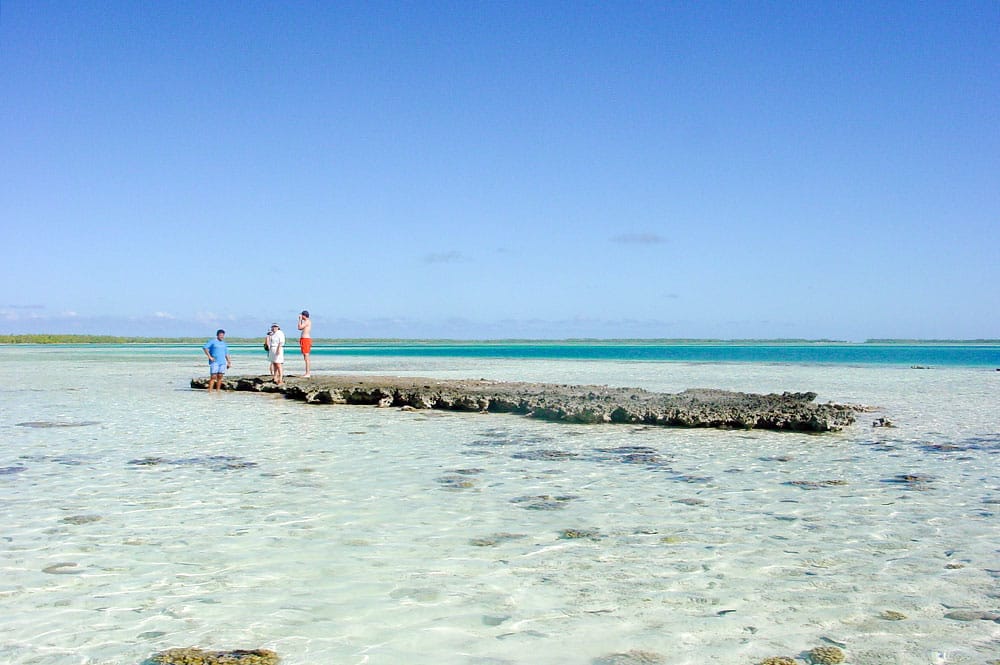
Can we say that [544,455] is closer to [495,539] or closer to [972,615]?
[495,539]

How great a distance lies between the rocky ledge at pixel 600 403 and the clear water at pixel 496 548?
1620 millimetres

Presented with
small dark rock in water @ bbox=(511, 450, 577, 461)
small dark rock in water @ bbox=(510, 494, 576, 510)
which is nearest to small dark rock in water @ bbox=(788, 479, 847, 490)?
small dark rock in water @ bbox=(510, 494, 576, 510)

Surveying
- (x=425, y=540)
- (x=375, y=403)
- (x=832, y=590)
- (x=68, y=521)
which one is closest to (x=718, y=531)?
(x=832, y=590)

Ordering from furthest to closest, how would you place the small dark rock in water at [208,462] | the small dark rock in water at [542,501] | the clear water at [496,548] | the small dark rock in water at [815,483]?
the small dark rock in water at [208,462] → the small dark rock in water at [815,483] → the small dark rock in water at [542,501] → the clear water at [496,548]

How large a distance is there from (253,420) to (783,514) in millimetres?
9925

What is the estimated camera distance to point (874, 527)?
669cm

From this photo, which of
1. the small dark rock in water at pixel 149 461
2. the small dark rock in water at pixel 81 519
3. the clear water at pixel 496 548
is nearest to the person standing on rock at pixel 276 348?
the clear water at pixel 496 548

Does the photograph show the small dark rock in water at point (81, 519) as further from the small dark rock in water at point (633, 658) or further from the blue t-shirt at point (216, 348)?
the blue t-shirt at point (216, 348)

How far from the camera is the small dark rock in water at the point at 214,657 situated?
3.92 meters

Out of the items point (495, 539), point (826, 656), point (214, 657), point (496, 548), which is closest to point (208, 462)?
point (495, 539)

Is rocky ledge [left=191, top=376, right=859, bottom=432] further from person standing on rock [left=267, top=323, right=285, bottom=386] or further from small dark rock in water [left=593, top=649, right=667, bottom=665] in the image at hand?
small dark rock in water [left=593, top=649, right=667, bottom=665]

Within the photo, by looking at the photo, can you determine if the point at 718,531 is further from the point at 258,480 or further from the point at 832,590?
the point at 258,480

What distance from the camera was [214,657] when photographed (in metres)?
3.97

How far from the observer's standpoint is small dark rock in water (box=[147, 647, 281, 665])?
3.92 meters
